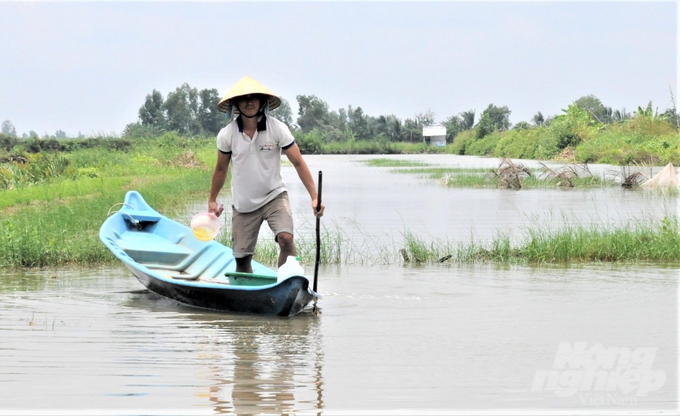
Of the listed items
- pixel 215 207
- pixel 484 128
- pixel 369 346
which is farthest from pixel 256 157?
pixel 484 128

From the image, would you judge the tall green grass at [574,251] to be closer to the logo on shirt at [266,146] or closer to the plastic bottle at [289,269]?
the plastic bottle at [289,269]

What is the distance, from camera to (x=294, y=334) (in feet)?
21.4

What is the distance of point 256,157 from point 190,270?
7.78ft

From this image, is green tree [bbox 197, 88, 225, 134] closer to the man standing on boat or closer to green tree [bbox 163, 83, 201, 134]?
green tree [bbox 163, 83, 201, 134]

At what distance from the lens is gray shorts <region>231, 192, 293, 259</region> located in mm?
7031

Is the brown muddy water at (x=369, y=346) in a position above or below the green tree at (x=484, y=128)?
below

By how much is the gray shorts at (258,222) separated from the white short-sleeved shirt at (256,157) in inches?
2.5

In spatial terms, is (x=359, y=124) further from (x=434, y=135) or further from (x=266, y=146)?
(x=266, y=146)

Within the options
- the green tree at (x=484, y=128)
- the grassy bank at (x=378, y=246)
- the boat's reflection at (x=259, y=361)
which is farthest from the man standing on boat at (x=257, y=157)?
the green tree at (x=484, y=128)

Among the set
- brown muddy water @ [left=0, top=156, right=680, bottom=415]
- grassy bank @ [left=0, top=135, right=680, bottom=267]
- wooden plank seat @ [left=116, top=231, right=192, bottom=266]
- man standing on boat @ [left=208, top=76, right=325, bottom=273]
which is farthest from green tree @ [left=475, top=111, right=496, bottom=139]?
man standing on boat @ [left=208, top=76, right=325, bottom=273]

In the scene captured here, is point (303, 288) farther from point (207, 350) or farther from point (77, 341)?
point (77, 341)

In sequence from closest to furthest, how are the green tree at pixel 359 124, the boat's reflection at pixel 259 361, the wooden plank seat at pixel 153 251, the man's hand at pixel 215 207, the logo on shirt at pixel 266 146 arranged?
the boat's reflection at pixel 259 361 → the logo on shirt at pixel 266 146 → the man's hand at pixel 215 207 → the wooden plank seat at pixel 153 251 → the green tree at pixel 359 124

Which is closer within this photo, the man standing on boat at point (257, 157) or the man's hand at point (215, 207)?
the man standing on boat at point (257, 157)

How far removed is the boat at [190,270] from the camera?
696cm
